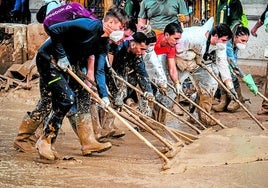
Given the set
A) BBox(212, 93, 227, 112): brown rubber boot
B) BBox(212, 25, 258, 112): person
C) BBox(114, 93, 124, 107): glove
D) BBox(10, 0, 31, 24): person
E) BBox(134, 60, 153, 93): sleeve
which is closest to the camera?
BBox(114, 93, 124, 107): glove

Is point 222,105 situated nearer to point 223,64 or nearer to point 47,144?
point 223,64

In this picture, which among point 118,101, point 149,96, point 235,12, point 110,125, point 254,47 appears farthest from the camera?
point 254,47

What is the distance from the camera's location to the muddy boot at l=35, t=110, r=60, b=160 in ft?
21.4

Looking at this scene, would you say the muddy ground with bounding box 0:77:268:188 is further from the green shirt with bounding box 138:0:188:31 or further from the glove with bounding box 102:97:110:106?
the green shirt with bounding box 138:0:188:31

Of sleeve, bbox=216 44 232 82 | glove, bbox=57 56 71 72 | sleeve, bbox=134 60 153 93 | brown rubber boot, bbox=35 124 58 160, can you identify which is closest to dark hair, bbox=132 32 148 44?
sleeve, bbox=134 60 153 93

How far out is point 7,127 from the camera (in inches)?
339

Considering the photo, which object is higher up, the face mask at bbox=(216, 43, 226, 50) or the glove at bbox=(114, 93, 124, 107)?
the face mask at bbox=(216, 43, 226, 50)

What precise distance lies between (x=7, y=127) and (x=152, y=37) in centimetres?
212

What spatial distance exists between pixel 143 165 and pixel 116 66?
7.03 ft

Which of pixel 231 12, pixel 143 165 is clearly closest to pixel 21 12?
pixel 231 12

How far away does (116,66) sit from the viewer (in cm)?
841

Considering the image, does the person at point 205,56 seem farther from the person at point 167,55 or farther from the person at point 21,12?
the person at point 21,12

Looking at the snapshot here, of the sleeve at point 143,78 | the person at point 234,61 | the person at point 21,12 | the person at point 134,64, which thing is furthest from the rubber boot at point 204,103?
the person at point 21,12

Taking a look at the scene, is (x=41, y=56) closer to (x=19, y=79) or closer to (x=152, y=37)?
(x=152, y=37)
